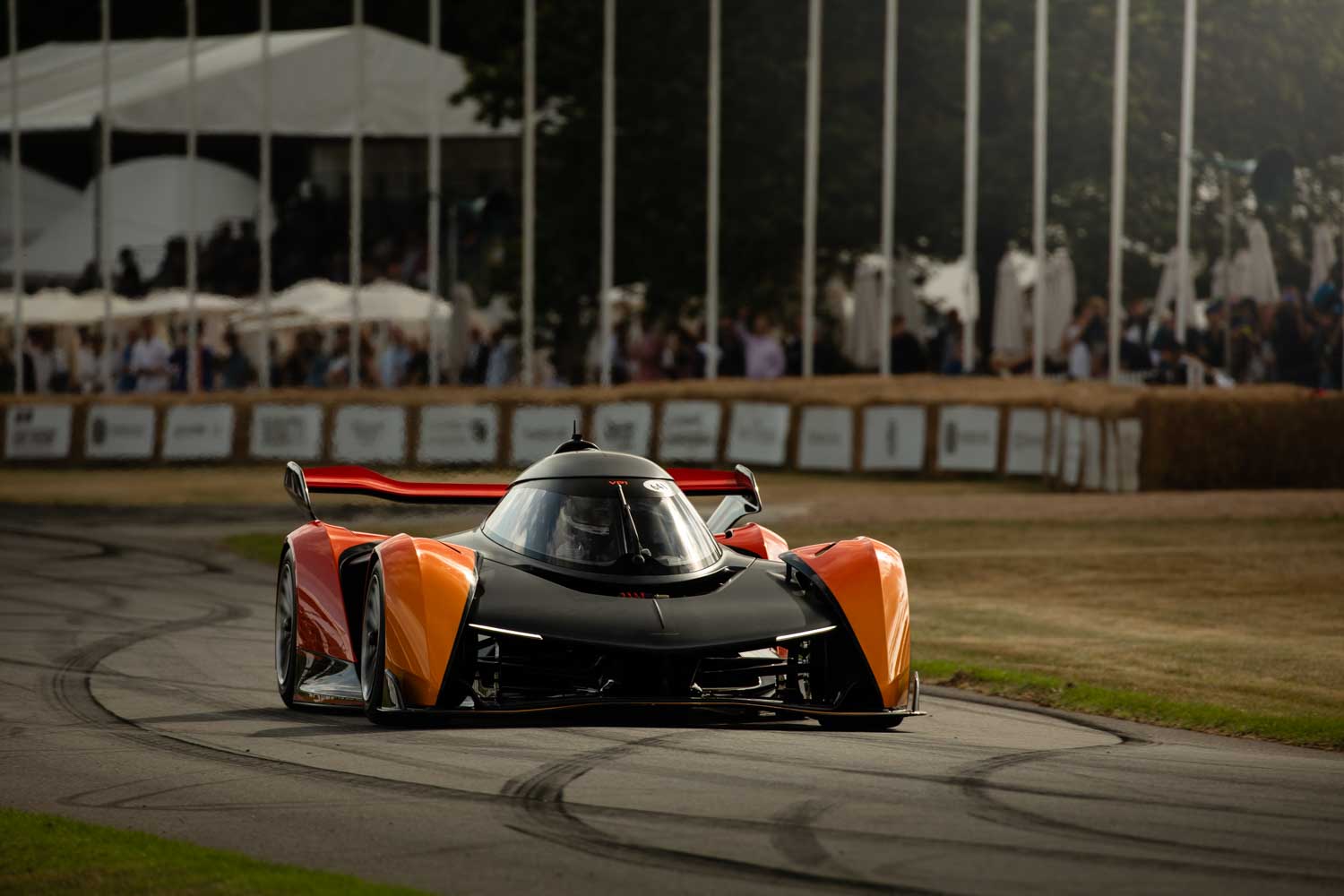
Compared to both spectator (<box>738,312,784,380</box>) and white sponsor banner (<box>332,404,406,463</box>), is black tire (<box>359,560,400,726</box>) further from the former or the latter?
spectator (<box>738,312,784,380</box>)

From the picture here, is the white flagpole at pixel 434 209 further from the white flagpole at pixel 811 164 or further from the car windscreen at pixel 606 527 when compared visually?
the car windscreen at pixel 606 527

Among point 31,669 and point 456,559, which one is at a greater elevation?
point 456,559

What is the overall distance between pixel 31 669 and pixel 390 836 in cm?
622

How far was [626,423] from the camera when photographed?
112ft

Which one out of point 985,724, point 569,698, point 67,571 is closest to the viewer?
point 569,698

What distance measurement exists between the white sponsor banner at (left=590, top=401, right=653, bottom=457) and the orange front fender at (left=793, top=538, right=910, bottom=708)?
74.9 ft

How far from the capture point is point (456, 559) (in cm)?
1061

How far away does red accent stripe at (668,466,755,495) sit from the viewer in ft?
42.4

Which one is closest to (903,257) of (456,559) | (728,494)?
(728,494)

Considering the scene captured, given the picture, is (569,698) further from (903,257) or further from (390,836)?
(903,257)

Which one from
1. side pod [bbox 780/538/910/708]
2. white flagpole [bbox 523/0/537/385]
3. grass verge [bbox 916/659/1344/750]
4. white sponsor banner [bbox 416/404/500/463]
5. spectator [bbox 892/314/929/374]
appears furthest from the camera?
white flagpole [bbox 523/0/537/385]

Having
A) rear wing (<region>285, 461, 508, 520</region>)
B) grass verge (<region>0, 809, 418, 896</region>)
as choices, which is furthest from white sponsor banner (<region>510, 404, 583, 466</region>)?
grass verge (<region>0, 809, 418, 896</region>)

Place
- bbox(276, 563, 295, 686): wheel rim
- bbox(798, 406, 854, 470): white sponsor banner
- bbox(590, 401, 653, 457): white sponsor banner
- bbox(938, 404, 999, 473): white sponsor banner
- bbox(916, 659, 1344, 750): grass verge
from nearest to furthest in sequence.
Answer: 1. bbox(916, 659, 1344, 750): grass verge
2. bbox(276, 563, 295, 686): wheel rim
3. bbox(938, 404, 999, 473): white sponsor banner
4. bbox(798, 406, 854, 470): white sponsor banner
5. bbox(590, 401, 653, 457): white sponsor banner

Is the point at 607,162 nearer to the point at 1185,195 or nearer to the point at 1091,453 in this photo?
the point at 1185,195
